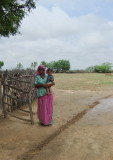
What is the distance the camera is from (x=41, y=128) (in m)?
7.36

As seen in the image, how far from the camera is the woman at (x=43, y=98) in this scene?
7584 mm

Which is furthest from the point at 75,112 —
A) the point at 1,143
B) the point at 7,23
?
the point at 7,23

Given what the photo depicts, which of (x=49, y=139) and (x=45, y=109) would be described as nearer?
(x=49, y=139)

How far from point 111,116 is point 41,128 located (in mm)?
2785

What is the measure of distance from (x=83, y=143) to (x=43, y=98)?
214 cm

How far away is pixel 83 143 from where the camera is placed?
594 centimetres

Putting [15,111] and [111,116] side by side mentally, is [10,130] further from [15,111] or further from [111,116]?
[111,116]

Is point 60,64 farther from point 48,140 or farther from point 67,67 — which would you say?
point 48,140

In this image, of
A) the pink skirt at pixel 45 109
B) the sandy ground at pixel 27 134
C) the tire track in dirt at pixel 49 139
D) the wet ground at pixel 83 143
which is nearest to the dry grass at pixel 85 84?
the tire track in dirt at pixel 49 139

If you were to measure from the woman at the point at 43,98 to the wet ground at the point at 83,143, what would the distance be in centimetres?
73

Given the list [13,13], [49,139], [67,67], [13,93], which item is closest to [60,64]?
[67,67]

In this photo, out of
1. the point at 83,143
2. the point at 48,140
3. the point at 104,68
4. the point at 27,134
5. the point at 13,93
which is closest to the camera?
the point at 83,143

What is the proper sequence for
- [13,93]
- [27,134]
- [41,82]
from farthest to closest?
1. [13,93]
2. [41,82]
3. [27,134]

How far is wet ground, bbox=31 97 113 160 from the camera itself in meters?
5.22
